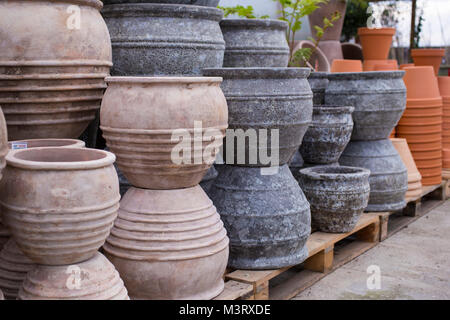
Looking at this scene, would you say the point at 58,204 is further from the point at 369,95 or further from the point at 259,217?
the point at 369,95

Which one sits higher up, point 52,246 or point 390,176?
point 52,246

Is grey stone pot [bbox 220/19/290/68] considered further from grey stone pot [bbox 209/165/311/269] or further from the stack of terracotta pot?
the stack of terracotta pot

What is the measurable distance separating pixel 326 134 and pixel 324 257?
2.27 ft

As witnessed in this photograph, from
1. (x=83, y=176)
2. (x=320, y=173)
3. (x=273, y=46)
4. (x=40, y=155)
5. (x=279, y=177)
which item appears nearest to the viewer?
(x=83, y=176)

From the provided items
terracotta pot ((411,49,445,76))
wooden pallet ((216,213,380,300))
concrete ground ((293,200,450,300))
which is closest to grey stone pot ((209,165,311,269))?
wooden pallet ((216,213,380,300))

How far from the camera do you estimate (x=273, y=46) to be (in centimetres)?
267

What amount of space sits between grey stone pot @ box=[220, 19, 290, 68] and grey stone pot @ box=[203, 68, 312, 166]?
0.33m

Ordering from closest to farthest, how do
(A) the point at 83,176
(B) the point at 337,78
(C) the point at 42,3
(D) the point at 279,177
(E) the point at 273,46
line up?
1. (A) the point at 83,176
2. (C) the point at 42,3
3. (D) the point at 279,177
4. (E) the point at 273,46
5. (B) the point at 337,78

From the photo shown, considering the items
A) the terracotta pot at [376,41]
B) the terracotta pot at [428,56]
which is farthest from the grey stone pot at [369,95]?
the terracotta pot at [428,56]

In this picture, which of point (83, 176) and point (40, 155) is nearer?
point (83, 176)

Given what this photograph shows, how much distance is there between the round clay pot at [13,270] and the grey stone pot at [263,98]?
100cm
